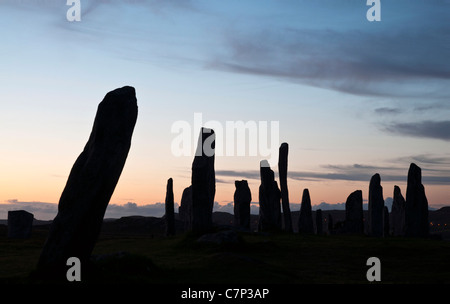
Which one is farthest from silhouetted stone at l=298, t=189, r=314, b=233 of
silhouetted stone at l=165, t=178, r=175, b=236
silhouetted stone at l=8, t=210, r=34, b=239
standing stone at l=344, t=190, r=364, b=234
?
silhouetted stone at l=8, t=210, r=34, b=239

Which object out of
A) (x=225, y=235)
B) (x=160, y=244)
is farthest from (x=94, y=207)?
(x=160, y=244)

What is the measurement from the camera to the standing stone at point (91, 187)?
14148mm

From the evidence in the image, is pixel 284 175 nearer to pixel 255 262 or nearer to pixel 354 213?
pixel 354 213

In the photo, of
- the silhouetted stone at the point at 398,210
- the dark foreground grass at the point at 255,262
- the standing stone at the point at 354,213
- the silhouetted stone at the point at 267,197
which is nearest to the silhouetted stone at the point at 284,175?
the silhouetted stone at the point at 267,197

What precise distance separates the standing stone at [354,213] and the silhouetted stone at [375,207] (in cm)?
344

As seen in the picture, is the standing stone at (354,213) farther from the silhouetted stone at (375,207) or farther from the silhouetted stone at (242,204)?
the silhouetted stone at (242,204)

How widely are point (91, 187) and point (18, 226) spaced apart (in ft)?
87.7

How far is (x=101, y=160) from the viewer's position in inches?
575

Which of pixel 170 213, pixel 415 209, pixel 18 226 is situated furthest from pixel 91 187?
pixel 170 213

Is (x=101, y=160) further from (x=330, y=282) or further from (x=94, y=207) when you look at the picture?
(x=330, y=282)

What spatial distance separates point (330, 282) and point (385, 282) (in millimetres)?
1738

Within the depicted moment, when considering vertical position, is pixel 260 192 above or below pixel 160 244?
above
